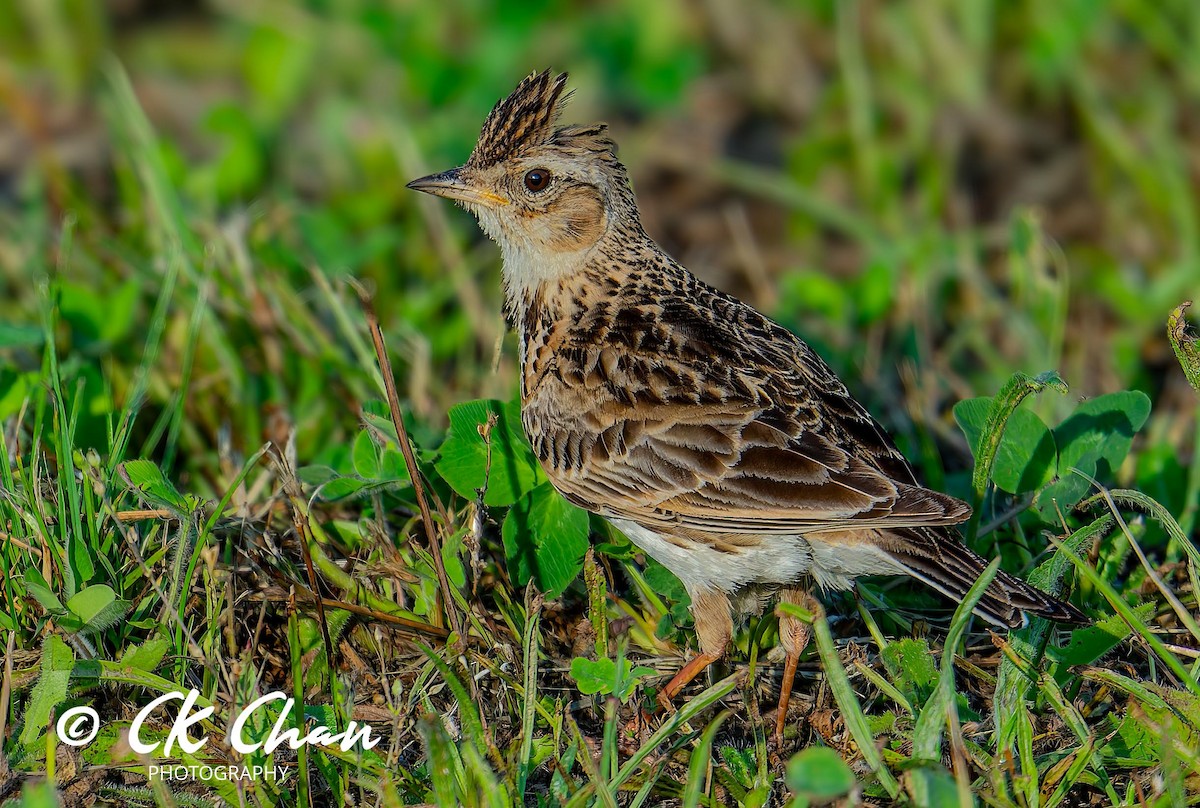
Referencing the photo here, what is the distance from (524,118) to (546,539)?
67.8 inches

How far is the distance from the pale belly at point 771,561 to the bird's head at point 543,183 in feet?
4.37

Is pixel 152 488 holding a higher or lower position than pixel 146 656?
higher

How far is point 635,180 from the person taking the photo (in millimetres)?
9039

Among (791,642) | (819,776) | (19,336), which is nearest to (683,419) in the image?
(791,642)

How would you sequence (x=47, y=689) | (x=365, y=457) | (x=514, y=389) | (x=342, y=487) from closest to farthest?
(x=47, y=689) → (x=342, y=487) → (x=365, y=457) → (x=514, y=389)

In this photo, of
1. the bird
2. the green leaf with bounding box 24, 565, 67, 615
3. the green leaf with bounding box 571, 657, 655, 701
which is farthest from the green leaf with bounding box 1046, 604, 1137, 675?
the green leaf with bounding box 24, 565, 67, 615

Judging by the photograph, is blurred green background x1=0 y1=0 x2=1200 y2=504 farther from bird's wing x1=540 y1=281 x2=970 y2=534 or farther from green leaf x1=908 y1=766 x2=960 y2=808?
green leaf x1=908 y1=766 x2=960 y2=808

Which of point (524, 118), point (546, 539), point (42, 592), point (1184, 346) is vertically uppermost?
point (524, 118)

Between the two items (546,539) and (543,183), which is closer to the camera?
(546,539)

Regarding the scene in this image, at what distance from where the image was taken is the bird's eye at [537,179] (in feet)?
17.8

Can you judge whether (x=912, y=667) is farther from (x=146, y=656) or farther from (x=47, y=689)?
(x=47, y=689)

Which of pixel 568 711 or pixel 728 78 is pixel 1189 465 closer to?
pixel 568 711

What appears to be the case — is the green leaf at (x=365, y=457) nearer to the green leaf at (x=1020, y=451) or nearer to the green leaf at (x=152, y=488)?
the green leaf at (x=152, y=488)

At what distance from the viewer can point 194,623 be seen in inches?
175
